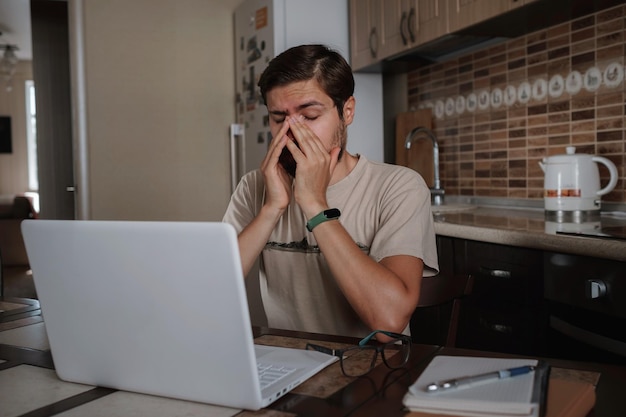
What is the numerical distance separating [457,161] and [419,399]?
2.40 metres

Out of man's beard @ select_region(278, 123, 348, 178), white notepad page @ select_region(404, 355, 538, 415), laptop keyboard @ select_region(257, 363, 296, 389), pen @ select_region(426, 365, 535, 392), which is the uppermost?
man's beard @ select_region(278, 123, 348, 178)

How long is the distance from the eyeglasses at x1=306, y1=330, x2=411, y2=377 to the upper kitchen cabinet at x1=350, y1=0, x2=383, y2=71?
227cm

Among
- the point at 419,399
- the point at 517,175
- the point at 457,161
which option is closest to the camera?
the point at 419,399

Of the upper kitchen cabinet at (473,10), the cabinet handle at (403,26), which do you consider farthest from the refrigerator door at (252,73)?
the upper kitchen cabinet at (473,10)

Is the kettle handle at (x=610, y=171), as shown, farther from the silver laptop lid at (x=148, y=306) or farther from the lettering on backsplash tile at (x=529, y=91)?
the silver laptop lid at (x=148, y=306)

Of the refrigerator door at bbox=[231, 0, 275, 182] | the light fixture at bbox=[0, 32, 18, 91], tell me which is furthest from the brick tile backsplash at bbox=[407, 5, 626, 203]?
the light fixture at bbox=[0, 32, 18, 91]

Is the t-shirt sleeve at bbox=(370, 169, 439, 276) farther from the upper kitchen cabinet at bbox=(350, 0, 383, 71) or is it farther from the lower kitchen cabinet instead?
the upper kitchen cabinet at bbox=(350, 0, 383, 71)

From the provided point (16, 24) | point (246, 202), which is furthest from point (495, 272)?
point (16, 24)

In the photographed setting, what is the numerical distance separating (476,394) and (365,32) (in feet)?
8.71

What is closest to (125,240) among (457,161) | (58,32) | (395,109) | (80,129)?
(457,161)

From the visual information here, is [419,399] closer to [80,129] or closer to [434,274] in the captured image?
[434,274]

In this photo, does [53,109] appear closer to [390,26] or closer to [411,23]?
[390,26]

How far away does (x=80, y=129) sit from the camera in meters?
3.62

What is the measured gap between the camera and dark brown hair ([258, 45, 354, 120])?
1.39 meters
